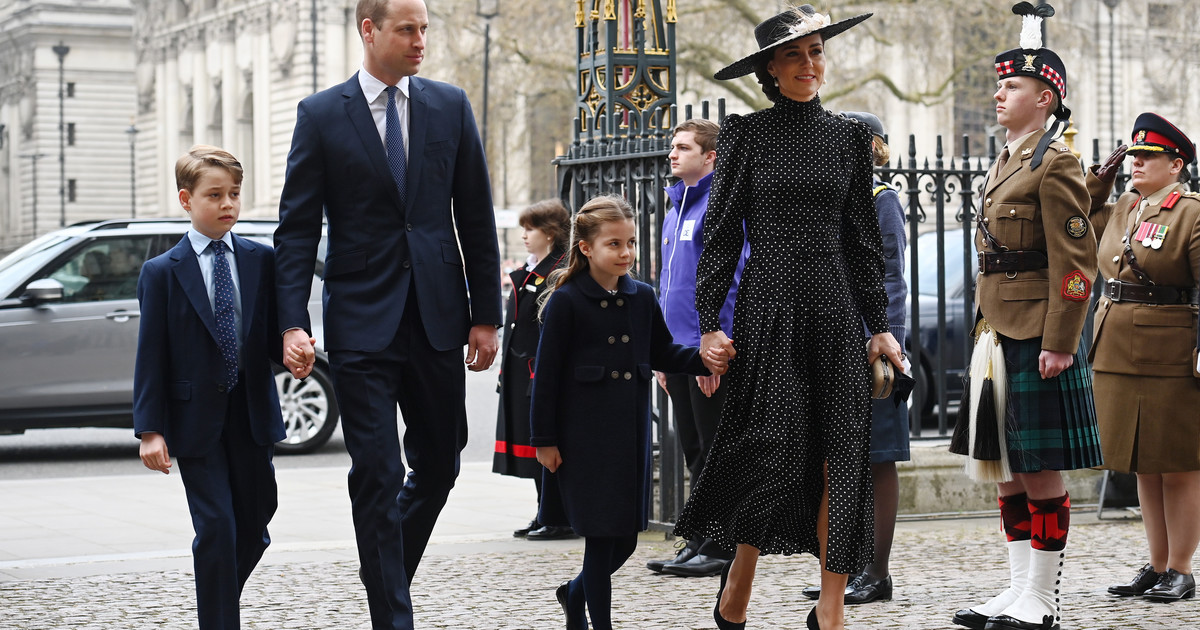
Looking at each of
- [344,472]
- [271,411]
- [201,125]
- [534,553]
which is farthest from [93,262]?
[201,125]

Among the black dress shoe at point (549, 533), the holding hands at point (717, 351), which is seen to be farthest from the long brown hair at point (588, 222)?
the black dress shoe at point (549, 533)

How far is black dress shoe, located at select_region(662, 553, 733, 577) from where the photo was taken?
6934mm

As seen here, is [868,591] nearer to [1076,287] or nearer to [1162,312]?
[1076,287]

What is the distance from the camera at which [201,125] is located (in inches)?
2876

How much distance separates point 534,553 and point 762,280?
285 centimetres

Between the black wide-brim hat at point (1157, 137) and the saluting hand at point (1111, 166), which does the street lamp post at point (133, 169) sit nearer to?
the saluting hand at point (1111, 166)

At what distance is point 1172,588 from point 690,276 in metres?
2.16

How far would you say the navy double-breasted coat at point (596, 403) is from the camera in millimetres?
5391

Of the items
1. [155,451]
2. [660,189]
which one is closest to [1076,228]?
[660,189]

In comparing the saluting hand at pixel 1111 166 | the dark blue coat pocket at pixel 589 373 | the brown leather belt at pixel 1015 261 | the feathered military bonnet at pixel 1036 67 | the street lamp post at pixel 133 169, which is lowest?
the dark blue coat pocket at pixel 589 373

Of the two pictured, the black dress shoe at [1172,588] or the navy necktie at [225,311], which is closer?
the navy necktie at [225,311]

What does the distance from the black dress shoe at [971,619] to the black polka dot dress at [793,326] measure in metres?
0.93

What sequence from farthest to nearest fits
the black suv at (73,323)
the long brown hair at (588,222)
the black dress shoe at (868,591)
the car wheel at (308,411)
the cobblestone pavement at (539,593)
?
1. the car wheel at (308,411)
2. the black suv at (73,323)
3. the black dress shoe at (868,591)
4. the cobblestone pavement at (539,593)
5. the long brown hair at (588,222)

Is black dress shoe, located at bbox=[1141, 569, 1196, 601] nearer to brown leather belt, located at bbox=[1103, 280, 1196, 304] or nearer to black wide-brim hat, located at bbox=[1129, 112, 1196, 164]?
brown leather belt, located at bbox=[1103, 280, 1196, 304]
